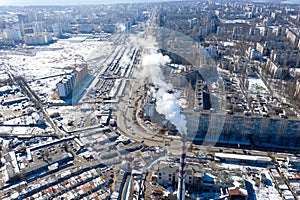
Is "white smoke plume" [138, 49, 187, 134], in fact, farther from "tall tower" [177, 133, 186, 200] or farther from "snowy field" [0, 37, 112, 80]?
"snowy field" [0, 37, 112, 80]

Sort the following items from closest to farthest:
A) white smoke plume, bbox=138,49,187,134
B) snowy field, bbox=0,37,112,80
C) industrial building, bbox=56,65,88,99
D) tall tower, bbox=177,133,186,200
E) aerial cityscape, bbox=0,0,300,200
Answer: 1. tall tower, bbox=177,133,186,200
2. aerial cityscape, bbox=0,0,300,200
3. white smoke plume, bbox=138,49,187,134
4. industrial building, bbox=56,65,88,99
5. snowy field, bbox=0,37,112,80

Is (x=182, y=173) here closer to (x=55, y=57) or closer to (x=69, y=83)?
(x=69, y=83)

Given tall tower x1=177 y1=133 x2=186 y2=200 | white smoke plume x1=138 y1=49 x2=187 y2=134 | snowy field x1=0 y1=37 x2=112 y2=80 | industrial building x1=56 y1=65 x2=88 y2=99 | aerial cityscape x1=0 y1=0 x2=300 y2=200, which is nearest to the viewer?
tall tower x1=177 y1=133 x2=186 y2=200

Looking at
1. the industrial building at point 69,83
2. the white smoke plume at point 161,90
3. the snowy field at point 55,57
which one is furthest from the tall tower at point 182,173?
the snowy field at point 55,57

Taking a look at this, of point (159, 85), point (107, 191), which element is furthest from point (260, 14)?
point (107, 191)

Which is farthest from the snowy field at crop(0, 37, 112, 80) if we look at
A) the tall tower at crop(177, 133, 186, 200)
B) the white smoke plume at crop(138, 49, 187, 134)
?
the tall tower at crop(177, 133, 186, 200)

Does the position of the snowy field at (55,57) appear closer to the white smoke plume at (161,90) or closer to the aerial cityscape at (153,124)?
the aerial cityscape at (153,124)
